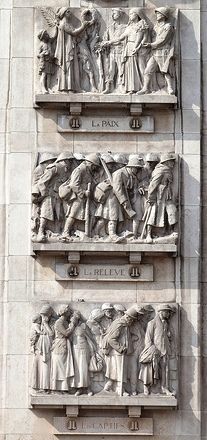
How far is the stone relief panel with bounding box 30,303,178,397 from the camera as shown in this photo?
18.6 m

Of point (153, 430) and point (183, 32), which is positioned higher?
point (183, 32)

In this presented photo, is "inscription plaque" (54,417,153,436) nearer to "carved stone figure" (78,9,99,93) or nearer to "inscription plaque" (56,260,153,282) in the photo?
"inscription plaque" (56,260,153,282)

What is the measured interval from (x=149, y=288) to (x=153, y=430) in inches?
72.8

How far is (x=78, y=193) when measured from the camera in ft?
61.8

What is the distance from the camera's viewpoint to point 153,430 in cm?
1870

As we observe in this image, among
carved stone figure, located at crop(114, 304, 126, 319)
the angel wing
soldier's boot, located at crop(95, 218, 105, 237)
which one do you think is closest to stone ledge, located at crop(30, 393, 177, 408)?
carved stone figure, located at crop(114, 304, 126, 319)

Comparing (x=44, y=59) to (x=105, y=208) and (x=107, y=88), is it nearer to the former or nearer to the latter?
(x=107, y=88)

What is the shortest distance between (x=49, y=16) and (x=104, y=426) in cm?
550

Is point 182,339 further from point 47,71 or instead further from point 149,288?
point 47,71

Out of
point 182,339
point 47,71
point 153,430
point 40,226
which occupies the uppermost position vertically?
point 47,71

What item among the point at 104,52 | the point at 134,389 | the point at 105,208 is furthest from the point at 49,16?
the point at 134,389

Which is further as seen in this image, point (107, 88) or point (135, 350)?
point (107, 88)

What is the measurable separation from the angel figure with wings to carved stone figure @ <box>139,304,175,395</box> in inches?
126

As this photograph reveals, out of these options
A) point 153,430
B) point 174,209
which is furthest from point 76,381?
point 174,209
